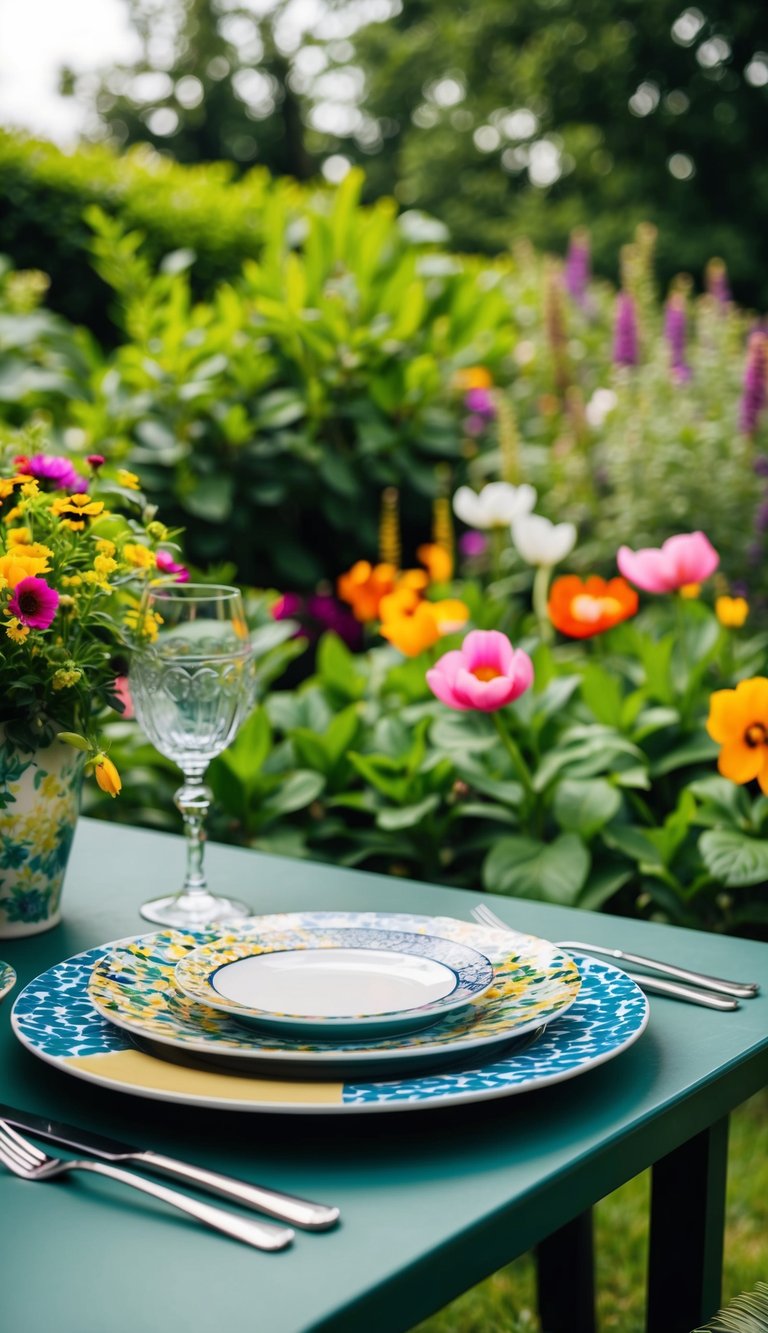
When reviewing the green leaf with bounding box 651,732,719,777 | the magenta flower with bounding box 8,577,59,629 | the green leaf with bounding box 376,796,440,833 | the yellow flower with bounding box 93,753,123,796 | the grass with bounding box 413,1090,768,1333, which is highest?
the magenta flower with bounding box 8,577,59,629

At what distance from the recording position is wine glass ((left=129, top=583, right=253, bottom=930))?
1.25 m

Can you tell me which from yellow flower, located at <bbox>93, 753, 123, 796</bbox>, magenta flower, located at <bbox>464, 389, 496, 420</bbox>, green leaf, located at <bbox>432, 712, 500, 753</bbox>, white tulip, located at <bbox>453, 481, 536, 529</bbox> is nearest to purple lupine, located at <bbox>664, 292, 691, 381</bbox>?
magenta flower, located at <bbox>464, 389, 496, 420</bbox>

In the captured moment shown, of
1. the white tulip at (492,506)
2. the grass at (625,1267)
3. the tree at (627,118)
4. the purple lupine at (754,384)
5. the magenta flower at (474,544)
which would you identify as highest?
the tree at (627,118)

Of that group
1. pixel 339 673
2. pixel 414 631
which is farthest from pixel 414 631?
pixel 339 673

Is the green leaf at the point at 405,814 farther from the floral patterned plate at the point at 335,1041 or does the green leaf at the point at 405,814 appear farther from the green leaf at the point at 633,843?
the floral patterned plate at the point at 335,1041

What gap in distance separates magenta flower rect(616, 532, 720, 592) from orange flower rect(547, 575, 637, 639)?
69mm

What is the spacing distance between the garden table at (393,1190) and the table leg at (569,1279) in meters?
0.66

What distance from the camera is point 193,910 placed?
4.22 ft

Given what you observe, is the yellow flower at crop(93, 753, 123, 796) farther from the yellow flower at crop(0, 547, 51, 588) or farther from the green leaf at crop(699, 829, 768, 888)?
the green leaf at crop(699, 829, 768, 888)

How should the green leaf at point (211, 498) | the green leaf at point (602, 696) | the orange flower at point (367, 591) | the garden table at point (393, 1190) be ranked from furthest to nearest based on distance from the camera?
the green leaf at point (211, 498)
the orange flower at point (367, 591)
the green leaf at point (602, 696)
the garden table at point (393, 1190)

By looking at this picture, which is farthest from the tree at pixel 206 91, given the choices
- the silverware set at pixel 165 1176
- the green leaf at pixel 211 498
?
the silverware set at pixel 165 1176

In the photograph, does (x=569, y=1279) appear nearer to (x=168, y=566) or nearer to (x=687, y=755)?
(x=687, y=755)

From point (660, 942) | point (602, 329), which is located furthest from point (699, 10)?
point (660, 942)

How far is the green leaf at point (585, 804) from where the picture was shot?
191 centimetres
